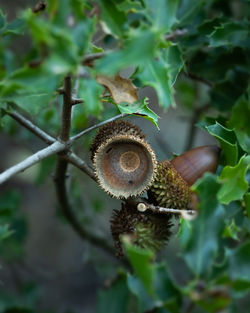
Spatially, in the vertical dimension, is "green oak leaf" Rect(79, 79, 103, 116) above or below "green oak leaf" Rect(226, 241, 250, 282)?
above

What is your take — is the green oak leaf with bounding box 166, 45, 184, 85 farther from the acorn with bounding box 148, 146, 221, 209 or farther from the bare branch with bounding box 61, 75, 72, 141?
the bare branch with bounding box 61, 75, 72, 141

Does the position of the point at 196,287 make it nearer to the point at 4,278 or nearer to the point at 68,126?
the point at 68,126

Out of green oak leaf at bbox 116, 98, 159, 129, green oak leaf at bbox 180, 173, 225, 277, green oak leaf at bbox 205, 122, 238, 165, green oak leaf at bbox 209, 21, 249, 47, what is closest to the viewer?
green oak leaf at bbox 180, 173, 225, 277

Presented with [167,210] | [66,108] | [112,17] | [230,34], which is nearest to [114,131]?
[66,108]

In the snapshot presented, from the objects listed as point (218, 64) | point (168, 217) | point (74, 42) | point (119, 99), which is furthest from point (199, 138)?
point (74, 42)

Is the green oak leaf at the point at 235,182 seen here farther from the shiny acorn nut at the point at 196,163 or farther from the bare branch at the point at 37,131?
the bare branch at the point at 37,131

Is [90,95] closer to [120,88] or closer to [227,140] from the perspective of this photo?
[120,88]

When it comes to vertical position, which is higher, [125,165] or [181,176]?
[125,165]

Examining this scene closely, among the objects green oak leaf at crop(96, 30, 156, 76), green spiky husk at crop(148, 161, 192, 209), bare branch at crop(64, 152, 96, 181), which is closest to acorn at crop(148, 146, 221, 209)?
green spiky husk at crop(148, 161, 192, 209)
